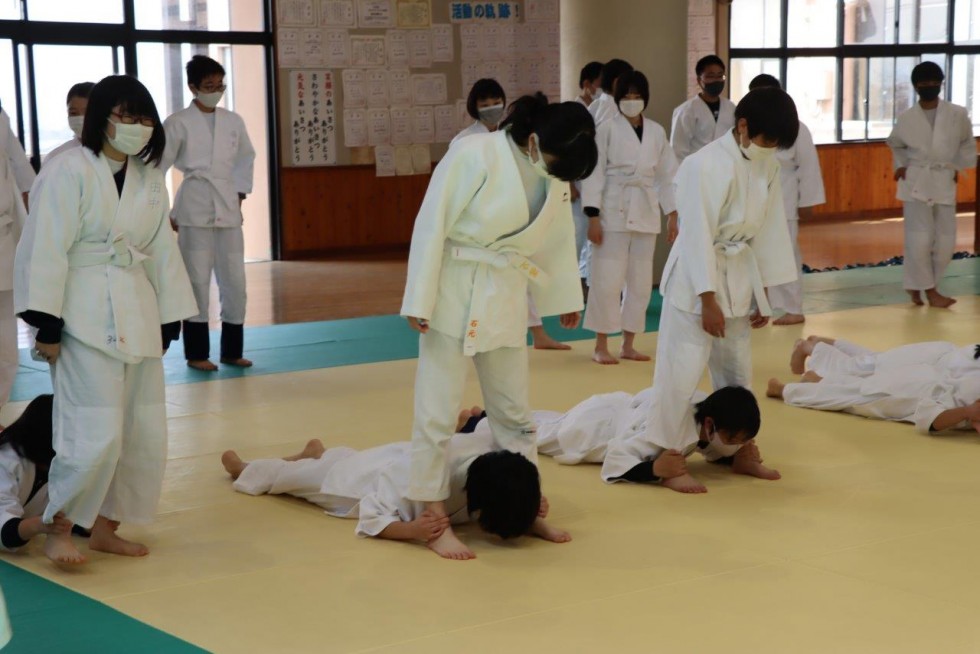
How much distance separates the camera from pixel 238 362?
639 cm

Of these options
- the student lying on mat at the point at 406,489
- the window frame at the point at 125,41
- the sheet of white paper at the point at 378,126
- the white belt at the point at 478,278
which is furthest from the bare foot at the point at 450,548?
the sheet of white paper at the point at 378,126

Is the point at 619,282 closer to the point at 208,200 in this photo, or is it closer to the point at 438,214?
the point at 208,200

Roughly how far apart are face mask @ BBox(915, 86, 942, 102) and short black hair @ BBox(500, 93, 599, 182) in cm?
504

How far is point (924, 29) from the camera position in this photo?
48.6ft

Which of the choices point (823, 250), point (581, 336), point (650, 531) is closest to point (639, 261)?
point (581, 336)

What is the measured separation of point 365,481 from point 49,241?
1.16m

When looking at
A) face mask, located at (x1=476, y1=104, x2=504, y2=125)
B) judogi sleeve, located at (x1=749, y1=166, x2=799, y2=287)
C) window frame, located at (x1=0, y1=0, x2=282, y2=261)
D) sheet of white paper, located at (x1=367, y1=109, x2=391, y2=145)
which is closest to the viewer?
judogi sleeve, located at (x1=749, y1=166, x2=799, y2=287)

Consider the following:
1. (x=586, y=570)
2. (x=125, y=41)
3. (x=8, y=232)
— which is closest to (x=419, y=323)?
(x=586, y=570)

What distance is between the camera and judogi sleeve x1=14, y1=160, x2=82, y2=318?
3.16 m

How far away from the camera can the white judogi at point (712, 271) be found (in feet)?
13.0

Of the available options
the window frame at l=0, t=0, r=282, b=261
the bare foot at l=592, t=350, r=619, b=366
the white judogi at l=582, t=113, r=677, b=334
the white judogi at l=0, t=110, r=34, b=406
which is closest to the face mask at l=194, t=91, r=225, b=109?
the white judogi at l=0, t=110, r=34, b=406

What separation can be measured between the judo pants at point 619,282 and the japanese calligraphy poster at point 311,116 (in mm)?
5367

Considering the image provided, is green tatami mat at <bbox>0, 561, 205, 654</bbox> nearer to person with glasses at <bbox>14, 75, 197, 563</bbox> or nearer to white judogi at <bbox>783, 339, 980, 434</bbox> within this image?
person with glasses at <bbox>14, 75, 197, 563</bbox>

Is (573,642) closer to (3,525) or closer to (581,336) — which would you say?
(3,525)
